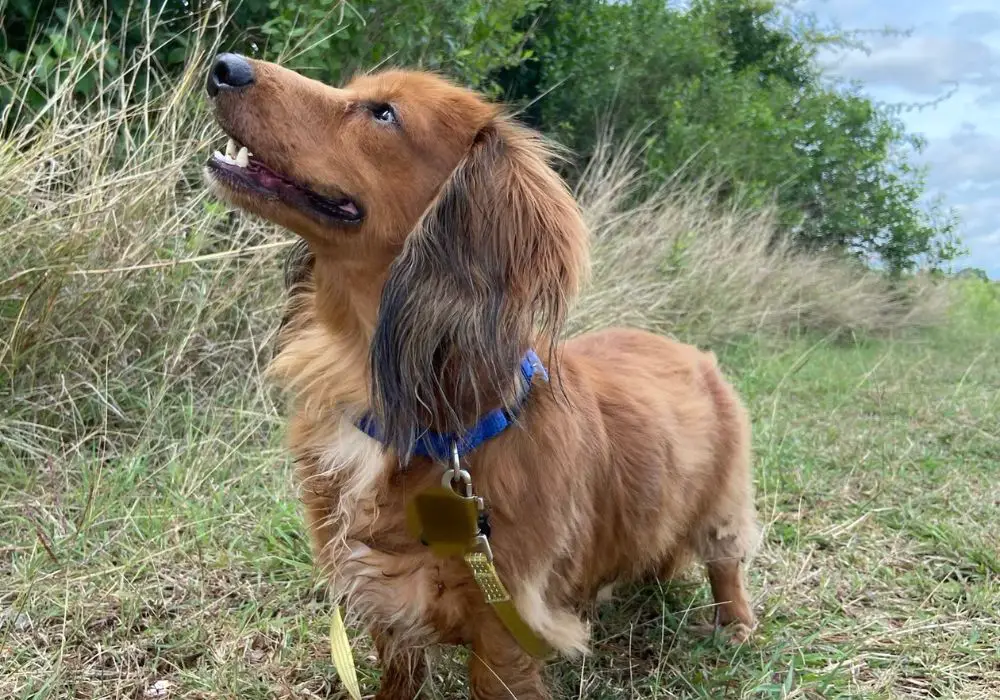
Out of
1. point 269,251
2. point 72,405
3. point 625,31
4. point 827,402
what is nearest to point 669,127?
point 625,31

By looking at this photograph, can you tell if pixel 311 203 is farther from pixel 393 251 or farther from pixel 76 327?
pixel 76 327

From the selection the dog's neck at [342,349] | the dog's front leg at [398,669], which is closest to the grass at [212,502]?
the dog's front leg at [398,669]

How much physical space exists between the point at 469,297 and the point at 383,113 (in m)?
0.54

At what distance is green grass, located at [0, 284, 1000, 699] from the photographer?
7.17 ft

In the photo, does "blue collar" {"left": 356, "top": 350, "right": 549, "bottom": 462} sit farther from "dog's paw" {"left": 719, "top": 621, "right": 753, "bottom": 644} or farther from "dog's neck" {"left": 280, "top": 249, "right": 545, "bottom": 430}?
"dog's paw" {"left": 719, "top": 621, "right": 753, "bottom": 644}

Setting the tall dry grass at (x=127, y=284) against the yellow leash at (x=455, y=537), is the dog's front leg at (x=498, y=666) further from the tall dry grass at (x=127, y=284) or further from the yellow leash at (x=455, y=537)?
the tall dry grass at (x=127, y=284)

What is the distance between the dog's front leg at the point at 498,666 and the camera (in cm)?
183

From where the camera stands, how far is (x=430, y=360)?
5.82 feet

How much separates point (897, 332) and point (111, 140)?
1013 centimetres

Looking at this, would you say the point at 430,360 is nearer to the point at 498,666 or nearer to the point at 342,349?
the point at 342,349

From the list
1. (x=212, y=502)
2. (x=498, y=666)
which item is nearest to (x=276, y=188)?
(x=498, y=666)

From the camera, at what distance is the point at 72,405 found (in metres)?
3.21

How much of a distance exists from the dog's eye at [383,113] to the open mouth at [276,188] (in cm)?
25

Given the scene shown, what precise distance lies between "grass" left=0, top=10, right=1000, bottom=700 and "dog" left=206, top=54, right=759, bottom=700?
0.51m
